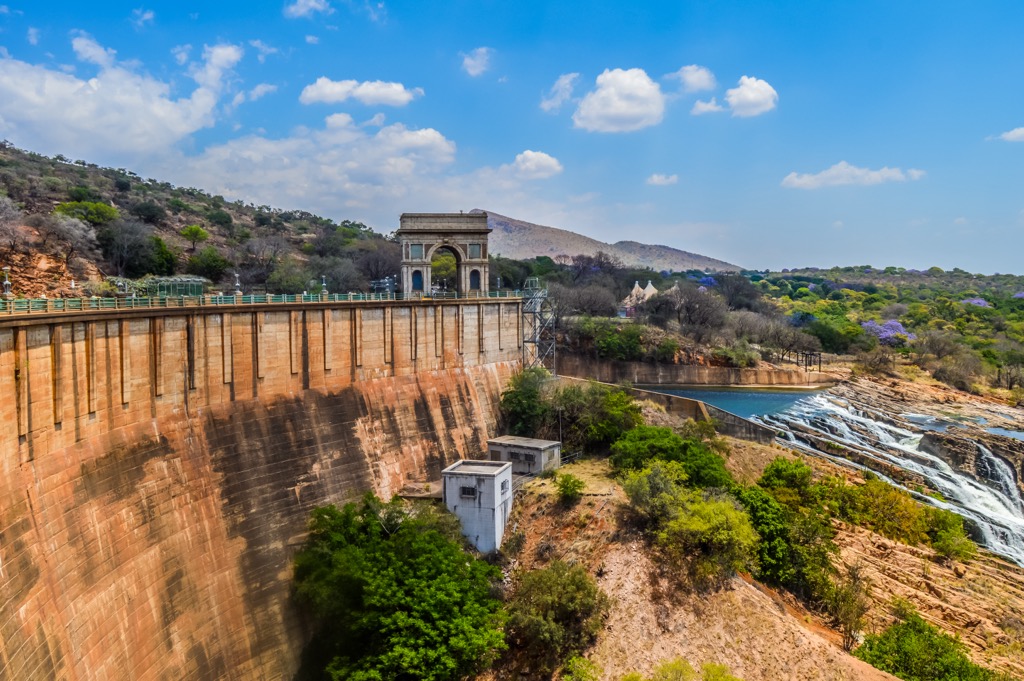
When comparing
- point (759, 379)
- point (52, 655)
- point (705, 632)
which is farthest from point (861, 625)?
point (759, 379)

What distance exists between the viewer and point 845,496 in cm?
3550

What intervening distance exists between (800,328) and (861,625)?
53.4 meters

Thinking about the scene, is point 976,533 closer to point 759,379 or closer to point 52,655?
point 759,379

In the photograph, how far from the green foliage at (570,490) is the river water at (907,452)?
62.2ft

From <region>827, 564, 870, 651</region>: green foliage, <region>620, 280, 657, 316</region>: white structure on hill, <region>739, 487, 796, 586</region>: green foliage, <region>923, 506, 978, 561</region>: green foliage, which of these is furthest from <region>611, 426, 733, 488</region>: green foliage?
<region>620, 280, 657, 316</region>: white structure on hill

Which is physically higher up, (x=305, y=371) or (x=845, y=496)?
(x=305, y=371)

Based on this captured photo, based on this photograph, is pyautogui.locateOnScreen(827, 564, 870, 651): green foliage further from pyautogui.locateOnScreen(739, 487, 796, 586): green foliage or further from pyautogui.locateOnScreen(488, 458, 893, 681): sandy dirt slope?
pyautogui.locateOnScreen(739, 487, 796, 586): green foliage

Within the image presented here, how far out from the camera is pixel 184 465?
23641 millimetres

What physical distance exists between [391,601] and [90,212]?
46995 mm

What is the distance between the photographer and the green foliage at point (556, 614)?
75.9ft

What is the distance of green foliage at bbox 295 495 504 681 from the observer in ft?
71.8

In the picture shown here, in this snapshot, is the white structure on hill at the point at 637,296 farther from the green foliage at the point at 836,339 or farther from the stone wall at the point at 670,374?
the stone wall at the point at 670,374

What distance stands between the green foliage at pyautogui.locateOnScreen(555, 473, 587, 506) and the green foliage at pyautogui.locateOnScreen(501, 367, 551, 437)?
8128 millimetres

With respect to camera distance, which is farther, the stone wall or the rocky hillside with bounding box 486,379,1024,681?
the stone wall
